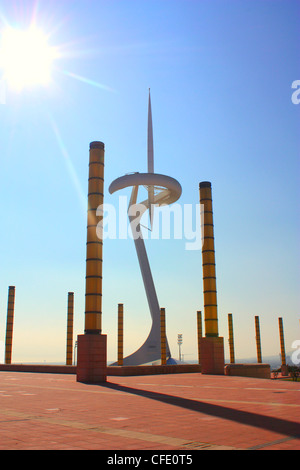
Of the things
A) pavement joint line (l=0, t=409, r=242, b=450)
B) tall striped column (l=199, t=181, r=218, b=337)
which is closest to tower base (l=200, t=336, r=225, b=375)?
tall striped column (l=199, t=181, r=218, b=337)

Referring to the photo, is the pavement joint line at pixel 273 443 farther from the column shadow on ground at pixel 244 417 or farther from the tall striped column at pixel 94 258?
the tall striped column at pixel 94 258

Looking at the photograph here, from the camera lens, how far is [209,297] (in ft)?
82.9

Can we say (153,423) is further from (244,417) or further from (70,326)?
(70,326)

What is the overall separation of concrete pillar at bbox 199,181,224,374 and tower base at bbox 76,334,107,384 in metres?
7.62

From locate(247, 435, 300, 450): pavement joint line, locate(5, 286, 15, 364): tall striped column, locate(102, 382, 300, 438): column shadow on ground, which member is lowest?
locate(102, 382, 300, 438): column shadow on ground

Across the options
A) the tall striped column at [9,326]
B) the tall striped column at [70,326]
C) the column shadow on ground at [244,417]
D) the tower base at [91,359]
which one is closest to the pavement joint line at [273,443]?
the column shadow on ground at [244,417]

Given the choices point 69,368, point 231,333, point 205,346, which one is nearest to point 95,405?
point 205,346

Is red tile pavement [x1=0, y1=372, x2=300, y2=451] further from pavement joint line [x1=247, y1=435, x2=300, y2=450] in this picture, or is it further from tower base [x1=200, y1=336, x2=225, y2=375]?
tower base [x1=200, y1=336, x2=225, y2=375]

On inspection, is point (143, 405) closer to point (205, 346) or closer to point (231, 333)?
point (205, 346)

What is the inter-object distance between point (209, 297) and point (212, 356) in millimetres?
3416

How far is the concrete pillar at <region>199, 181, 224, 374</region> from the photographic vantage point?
23.9 metres

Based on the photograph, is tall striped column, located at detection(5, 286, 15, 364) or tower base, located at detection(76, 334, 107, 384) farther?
tall striped column, located at detection(5, 286, 15, 364)

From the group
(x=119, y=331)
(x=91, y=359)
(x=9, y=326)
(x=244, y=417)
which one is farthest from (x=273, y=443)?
(x=119, y=331)
